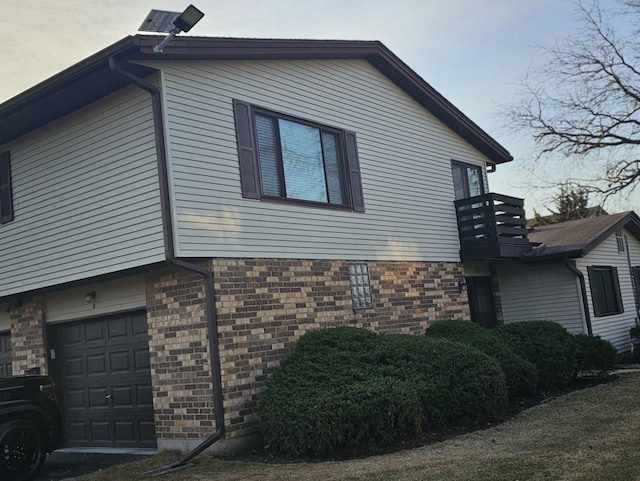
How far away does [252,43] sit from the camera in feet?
33.6

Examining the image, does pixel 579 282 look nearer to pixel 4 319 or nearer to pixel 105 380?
pixel 105 380

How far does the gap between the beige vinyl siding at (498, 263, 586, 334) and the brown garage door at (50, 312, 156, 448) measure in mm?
10315

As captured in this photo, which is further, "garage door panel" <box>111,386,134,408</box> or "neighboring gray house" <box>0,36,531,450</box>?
"garage door panel" <box>111,386,134,408</box>

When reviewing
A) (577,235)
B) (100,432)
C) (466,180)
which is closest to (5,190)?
(100,432)

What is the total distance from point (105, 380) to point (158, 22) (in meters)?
5.76

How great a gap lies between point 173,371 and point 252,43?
519cm

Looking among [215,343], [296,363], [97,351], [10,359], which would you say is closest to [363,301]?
[296,363]

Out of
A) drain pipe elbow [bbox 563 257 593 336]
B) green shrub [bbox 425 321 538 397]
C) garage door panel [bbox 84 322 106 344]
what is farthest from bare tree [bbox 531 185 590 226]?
garage door panel [bbox 84 322 106 344]

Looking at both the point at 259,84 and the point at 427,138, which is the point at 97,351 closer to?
the point at 259,84

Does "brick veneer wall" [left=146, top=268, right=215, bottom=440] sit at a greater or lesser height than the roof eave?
lesser

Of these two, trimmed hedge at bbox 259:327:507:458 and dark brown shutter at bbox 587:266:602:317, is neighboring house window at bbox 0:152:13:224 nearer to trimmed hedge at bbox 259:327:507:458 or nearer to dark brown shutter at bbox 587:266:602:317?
trimmed hedge at bbox 259:327:507:458

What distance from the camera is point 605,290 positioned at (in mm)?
17281

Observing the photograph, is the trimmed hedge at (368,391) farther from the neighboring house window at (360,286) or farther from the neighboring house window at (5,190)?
the neighboring house window at (5,190)

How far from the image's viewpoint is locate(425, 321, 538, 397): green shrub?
11.0 meters
